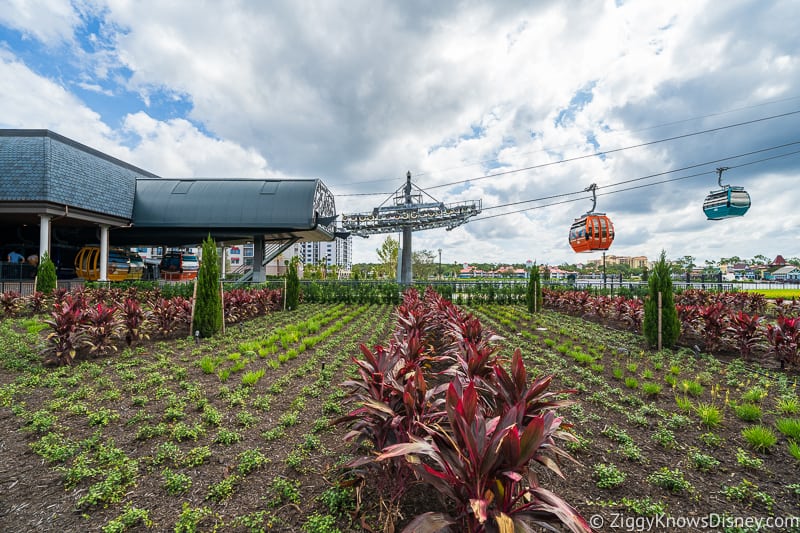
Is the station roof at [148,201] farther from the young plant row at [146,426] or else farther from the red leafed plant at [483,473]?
the red leafed plant at [483,473]

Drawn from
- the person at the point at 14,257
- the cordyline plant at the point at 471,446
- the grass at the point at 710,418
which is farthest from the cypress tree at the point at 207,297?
the person at the point at 14,257

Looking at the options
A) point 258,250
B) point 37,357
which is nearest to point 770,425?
point 37,357

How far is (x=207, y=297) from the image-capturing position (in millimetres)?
7750

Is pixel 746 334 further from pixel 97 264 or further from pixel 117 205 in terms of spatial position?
pixel 97 264

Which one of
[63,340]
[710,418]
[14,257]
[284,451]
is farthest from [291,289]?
[14,257]

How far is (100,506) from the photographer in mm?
2303

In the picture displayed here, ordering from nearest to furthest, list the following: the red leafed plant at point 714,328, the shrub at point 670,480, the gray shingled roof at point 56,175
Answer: the shrub at point 670,480 < the red leafed plant at point 714,328 < the gray shingled roof at point 56,175

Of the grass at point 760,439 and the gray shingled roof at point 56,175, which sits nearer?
the grass at point 760,439

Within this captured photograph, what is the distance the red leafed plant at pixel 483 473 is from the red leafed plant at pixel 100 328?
6.80m

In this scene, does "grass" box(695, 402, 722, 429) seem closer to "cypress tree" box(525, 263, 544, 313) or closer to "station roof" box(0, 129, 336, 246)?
"cypress tree" box(525, 263, 544, 313)

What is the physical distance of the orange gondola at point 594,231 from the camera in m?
12.8

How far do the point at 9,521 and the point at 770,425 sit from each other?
6.77 metres

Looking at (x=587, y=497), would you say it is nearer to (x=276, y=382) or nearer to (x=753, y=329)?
(x=276, y=382)

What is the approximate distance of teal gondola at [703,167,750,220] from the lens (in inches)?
395
